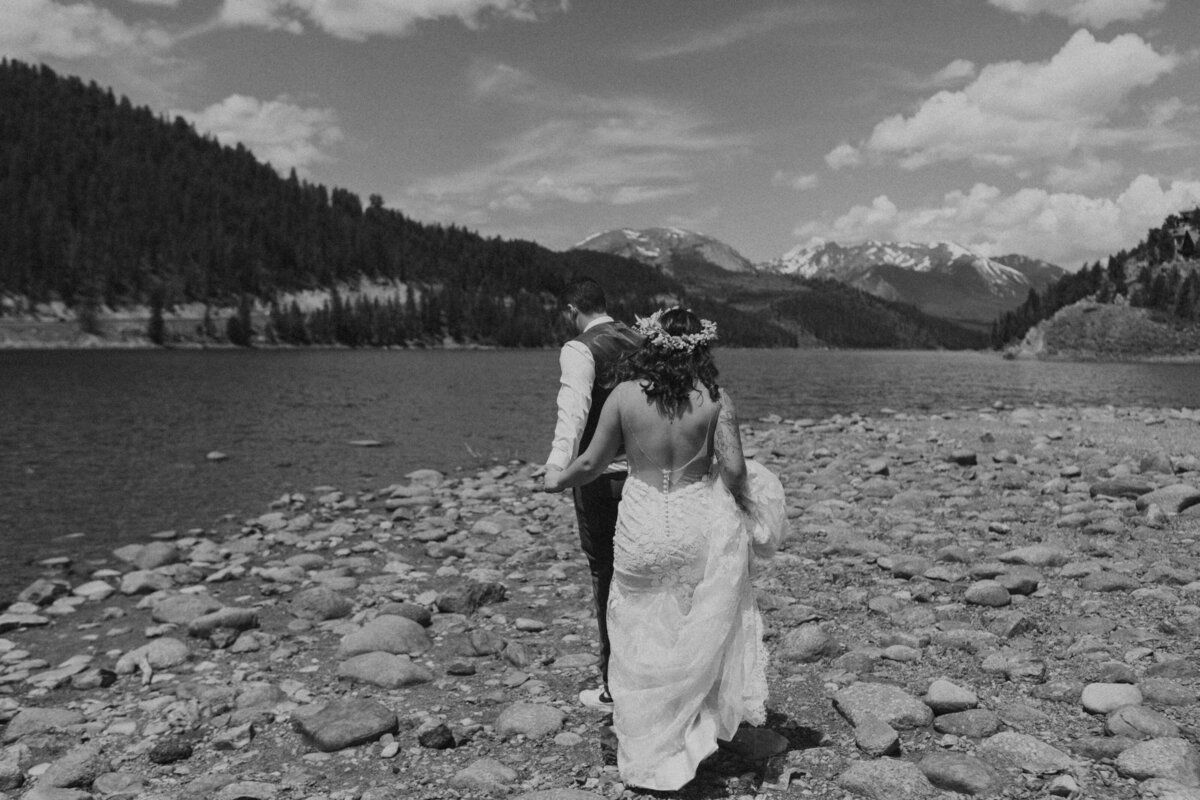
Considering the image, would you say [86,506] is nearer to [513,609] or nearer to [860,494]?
[513,609]

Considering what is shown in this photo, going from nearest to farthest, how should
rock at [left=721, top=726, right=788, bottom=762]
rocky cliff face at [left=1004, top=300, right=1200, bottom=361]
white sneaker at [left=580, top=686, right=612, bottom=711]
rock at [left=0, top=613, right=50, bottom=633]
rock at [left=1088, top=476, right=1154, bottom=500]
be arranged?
rock at [left=721, top=726, right=788, bottom=762]
white sneaker at [left=580, top=686, right=612, bottom=711]
rock at [left=0, top=613, right=50, bottom=633]
rock at [left=1088, top=476, right=1154, bottom=500]
rocky cliff face at [left=1004, top=300, right=1200, bottom=361]

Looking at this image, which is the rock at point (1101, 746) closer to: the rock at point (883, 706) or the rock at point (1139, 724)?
the rock at point (1139, 724)

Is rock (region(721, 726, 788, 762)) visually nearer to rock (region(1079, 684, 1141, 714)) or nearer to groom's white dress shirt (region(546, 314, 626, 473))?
groom's white dress shirt (region(546, 314, 626, 473))

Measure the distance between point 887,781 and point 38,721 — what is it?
8.89 metres

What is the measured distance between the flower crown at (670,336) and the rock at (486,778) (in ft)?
12.6

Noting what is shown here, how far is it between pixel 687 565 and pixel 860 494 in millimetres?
13965

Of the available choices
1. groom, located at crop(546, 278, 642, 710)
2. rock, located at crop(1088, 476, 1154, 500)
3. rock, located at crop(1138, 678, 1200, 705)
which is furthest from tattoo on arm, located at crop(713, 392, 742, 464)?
rock, located at crop(1088, 476, 1154, 500)

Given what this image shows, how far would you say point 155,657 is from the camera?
34.2 ft

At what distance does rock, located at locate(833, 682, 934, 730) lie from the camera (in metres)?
7.07

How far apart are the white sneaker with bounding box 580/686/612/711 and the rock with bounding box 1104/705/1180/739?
4.47 meters

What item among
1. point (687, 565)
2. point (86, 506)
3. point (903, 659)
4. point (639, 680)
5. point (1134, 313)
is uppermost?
point (1134, 313)

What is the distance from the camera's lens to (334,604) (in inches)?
488

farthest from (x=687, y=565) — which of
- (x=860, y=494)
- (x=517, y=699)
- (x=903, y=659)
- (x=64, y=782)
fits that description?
(x=860, y=494)

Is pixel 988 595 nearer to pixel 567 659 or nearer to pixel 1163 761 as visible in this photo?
pixel 1163 761
